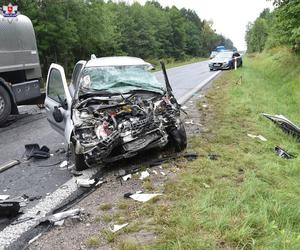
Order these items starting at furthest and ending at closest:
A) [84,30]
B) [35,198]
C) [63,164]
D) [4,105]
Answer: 1. [84,30]
2. [4,105]
3. [63,164]
4. [35,198]

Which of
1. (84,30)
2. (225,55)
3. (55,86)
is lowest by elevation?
(225,55)

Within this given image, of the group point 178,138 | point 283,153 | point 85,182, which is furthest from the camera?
point 283,153

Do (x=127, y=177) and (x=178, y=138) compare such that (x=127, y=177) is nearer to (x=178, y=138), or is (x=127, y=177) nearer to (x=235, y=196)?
(x=178, y=138)

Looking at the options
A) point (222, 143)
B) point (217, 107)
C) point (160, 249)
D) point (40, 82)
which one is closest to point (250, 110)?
point (217, 107)

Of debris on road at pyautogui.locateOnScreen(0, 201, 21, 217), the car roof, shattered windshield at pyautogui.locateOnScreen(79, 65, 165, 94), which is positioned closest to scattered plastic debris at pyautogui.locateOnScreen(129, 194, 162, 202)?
debris on road at pyautogui.locateOnScreen(0, 201, 21, 217)

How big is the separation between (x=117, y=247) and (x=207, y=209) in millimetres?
1045

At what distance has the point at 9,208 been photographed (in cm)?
455

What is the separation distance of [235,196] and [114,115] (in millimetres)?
2214

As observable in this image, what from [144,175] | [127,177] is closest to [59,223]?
[127,177]

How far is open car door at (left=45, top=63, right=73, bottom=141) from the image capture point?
6.62 meters

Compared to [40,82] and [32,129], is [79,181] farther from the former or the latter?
[40,82]

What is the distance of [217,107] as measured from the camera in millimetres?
11250

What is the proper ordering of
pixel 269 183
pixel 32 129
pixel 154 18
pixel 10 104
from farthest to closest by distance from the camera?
pixel 154 18
pixel 10 104
pixel 32 129
pixel 269 183

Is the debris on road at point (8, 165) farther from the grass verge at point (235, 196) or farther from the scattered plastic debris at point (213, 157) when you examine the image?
the scattered plastic debris at point (213, 157)
